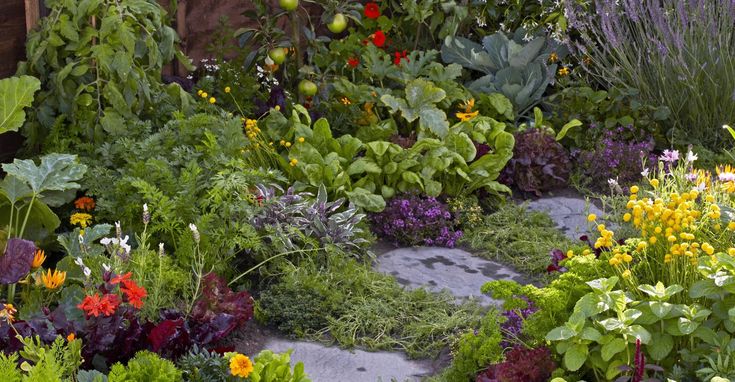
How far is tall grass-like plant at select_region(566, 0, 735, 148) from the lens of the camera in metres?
6.17

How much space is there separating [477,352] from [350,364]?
62cm

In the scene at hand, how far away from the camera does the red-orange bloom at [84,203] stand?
4.43 m

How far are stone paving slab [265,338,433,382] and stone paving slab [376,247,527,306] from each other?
2.20 feet

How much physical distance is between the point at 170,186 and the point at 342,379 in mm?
1239

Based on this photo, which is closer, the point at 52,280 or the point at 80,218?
the point at 52,280

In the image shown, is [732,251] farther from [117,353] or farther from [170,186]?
[170,186]

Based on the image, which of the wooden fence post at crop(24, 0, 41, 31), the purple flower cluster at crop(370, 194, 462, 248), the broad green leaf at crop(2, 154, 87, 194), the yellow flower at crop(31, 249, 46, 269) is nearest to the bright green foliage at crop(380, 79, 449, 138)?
the purple flower cluster at crop(370, 194, 462, 248)

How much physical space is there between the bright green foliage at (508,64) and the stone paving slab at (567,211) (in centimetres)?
97

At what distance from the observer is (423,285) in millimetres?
4633

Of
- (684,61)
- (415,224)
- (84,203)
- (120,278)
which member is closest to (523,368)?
(120,278)

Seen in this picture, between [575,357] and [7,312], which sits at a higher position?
[575,357]

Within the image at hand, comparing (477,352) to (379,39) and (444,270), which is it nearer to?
(444,270)

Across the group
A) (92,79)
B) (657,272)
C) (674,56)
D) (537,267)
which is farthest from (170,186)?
(674,56)

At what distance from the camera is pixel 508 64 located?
22.6 ft
